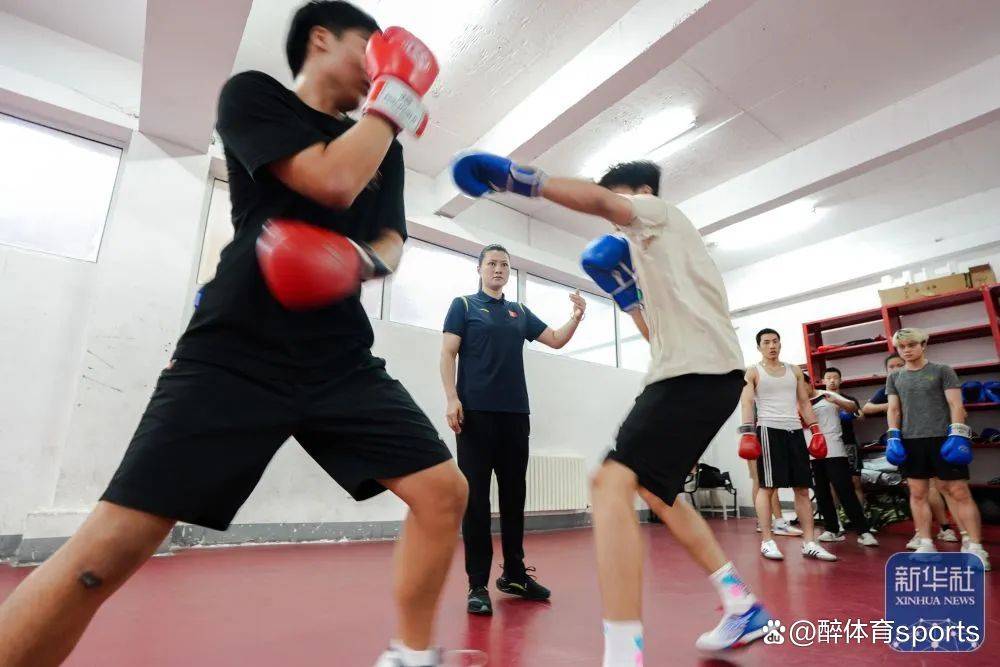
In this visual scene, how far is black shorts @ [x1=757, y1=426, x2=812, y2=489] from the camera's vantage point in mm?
3441

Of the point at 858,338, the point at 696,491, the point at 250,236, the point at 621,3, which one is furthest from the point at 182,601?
the point at 858,338

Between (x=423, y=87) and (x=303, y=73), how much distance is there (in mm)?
312

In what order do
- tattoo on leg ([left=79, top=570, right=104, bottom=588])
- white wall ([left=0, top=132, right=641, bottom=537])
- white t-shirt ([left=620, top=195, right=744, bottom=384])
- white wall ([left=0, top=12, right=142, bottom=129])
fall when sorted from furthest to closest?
white wall ([left=0, top=12, right=142, bottom=129]) < white wall ([left=0, top=132, right=641, bottom=537]) < white t-shirt ([left=620, top=195, right=744, bottom=384]) < tattoo on leg ([left=79, top=570, right=104, bottom=588])

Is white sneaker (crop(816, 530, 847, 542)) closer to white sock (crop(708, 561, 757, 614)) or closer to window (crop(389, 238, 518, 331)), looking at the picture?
white sock (crop(708, 561, 757, 614))

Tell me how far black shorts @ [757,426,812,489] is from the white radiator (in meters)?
2.31

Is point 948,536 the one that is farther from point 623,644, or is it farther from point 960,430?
point 623,644

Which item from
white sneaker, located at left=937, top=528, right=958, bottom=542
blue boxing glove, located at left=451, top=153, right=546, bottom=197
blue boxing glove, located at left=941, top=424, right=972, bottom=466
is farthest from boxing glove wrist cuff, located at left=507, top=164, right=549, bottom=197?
white sneaker, located at left=937, top=528, right=958, bottom=542

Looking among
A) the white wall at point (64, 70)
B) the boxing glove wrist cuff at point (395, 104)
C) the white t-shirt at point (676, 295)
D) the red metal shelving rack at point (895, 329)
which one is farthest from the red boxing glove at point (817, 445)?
the white wall at point (64, 70)

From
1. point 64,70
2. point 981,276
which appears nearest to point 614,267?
point 64,70

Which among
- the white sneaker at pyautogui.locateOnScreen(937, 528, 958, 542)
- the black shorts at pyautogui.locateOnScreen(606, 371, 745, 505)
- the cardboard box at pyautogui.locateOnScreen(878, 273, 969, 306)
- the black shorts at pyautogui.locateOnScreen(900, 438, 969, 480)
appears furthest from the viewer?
the cardboard box at pyautogui.locateOnScreen(878, 273, 969, 306)

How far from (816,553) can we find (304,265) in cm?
342

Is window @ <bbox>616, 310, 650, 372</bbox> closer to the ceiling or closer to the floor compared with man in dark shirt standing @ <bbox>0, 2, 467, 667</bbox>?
closer to the ceiling

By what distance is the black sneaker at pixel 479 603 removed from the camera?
6.15 feet

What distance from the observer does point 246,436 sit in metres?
0.87
